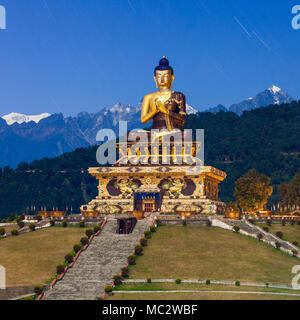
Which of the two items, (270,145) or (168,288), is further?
(270,145)

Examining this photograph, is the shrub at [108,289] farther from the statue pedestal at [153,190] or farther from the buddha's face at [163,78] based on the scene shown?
the buddha's face at [163,78]

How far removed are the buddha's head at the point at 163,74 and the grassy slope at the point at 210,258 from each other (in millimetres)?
16504

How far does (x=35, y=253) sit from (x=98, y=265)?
4.17m

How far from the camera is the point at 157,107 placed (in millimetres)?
58469

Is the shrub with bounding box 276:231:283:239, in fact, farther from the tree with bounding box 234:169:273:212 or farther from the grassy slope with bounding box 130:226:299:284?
the tree with bounding box 234:169:273:212

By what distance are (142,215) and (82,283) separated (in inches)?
491

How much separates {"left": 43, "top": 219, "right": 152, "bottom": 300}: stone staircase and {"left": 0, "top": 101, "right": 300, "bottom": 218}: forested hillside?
188 ft

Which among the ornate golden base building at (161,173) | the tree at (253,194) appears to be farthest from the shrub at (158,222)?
the tree at (253,194)

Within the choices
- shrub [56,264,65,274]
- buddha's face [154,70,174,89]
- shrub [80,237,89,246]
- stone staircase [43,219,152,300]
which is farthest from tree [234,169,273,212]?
shrub [56,264,65,274]

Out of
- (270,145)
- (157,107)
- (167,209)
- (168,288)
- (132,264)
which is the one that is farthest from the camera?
(270,145)

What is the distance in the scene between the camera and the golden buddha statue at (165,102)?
5816 cm

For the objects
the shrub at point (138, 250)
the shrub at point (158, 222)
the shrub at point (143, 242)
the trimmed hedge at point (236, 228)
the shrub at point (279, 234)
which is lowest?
the shrub at point (138, 250)

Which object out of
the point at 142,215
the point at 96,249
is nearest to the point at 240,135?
the point at 142,215

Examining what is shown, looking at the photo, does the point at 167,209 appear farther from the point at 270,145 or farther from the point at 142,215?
→ the point at 270,145
